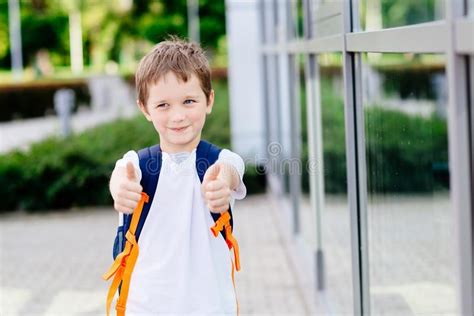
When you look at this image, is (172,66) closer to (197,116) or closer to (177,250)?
(197,116)

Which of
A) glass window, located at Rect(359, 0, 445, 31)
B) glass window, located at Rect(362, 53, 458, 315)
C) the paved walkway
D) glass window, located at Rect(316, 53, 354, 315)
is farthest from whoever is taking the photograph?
the paved walkway

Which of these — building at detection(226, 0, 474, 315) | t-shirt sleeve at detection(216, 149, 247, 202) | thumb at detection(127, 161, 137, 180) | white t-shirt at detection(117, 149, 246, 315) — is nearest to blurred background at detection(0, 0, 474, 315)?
building at detection(226, 0, 474, 315)

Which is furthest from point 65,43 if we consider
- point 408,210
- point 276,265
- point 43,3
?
point 408,210

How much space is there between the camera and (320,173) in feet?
17.8

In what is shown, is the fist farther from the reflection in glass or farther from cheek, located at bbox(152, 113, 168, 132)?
the reflection in glass

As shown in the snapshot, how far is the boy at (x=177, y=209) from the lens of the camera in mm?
2797

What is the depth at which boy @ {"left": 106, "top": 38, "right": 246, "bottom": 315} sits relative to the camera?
2797 millimetres

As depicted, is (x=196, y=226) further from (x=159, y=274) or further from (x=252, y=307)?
(x=252, y=307)

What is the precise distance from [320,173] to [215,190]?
2858mm

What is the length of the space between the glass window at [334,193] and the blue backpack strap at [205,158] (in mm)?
1508

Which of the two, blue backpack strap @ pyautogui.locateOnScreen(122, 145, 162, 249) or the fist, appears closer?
the fist

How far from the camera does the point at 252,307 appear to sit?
19.2 feet

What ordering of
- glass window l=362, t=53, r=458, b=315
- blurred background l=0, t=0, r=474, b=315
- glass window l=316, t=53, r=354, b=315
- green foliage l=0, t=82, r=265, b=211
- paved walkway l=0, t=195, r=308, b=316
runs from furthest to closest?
1. green foliage l=0, t=82, r=265, b=211
2. paved walkway l=0, t=195, r=308, b=316
3. glass window l=316, t=53, r=354, b=315
4. glass window l=362, t=53, r=458, b=315
5. blurred background l=0, t=0, r=474, b=315

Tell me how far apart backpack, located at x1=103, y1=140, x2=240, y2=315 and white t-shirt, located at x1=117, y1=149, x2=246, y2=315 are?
0.06 feet
